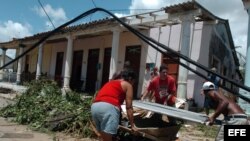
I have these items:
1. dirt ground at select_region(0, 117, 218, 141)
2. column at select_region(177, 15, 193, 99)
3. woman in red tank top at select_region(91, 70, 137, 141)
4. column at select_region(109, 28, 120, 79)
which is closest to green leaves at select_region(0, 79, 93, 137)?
dirt ground at select_region(0, 117, 218, 141)

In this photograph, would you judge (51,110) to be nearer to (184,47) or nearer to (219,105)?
(184,47)

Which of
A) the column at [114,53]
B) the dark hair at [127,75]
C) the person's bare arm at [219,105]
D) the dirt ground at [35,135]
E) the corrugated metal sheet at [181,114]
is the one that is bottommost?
the dirt ground at [35,135]

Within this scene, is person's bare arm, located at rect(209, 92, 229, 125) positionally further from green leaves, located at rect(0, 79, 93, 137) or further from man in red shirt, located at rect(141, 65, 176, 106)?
green leaves, located at rect(0, 79, 93, 137)

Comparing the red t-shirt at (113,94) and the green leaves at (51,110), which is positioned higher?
the red t-shirt at (113,94)

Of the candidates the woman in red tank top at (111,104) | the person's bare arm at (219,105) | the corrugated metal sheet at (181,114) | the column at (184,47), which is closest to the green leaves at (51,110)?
the corrugated metal sheet at (181,114)

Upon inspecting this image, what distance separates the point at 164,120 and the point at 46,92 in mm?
4984

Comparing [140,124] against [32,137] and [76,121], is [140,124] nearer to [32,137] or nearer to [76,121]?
[76,121]

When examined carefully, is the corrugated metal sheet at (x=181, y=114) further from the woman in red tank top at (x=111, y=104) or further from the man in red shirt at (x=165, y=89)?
the woman in red tank top at (x=111, y=104)

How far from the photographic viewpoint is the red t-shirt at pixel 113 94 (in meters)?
5.43

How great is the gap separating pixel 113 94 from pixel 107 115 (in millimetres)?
313

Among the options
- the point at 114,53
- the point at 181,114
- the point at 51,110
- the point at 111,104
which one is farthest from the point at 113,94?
the point at 114,53

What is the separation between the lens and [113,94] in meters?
5.46

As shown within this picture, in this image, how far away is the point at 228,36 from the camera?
19.9m

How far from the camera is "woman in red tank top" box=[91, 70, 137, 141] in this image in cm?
537
